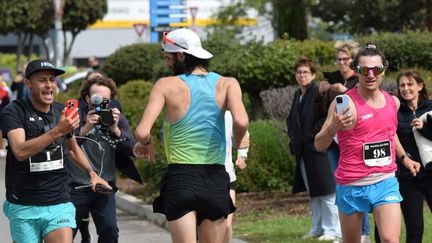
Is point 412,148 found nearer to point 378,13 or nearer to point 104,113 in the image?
point 104,113

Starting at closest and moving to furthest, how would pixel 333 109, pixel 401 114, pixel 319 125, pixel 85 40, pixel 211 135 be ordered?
pixel 211 135 < pixel 333 109 < pixel 401 114 < pixel 319 125 < pixel 85 40

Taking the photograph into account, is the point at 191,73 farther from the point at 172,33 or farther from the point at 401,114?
the point at 401,114

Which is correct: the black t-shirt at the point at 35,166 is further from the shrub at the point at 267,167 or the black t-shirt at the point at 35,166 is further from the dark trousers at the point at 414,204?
the shrub at the point at 267,167

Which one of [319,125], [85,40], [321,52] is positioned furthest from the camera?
[85,40]

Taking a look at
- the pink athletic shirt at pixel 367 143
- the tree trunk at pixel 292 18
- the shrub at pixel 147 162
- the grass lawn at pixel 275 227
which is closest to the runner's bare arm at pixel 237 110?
the pink athletic shirt at pixel 367 143

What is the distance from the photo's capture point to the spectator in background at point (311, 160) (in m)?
11.1

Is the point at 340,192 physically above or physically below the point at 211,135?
below

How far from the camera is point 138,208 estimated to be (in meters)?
14.2

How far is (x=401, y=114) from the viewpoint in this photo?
877cm

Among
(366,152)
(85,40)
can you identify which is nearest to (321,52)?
(366,152)

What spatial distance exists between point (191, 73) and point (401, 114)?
255 cm

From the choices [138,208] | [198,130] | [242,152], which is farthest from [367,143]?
[138,208]

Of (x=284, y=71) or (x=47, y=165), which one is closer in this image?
(x=47, y=165)

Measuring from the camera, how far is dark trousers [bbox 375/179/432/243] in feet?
28.1
